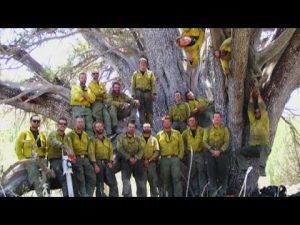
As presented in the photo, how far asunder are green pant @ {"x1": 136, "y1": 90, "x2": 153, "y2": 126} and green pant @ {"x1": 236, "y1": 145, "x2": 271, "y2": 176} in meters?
1.66

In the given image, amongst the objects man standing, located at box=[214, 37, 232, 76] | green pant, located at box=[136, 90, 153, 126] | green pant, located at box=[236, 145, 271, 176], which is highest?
man standing, located at box=[214, 37, 232, 76]

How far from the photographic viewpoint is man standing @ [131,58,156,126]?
41.2 ft

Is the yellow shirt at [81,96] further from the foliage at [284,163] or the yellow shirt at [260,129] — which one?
the foliage at [284,163]

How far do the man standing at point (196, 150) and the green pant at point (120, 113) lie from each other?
1.26 m

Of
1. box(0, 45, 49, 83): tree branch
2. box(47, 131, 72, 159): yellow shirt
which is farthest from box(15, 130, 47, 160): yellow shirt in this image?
box(0, 45, 49, 83): tree branch

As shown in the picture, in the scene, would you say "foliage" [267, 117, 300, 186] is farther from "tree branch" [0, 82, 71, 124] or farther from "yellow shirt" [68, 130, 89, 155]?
"yellow shirt" [68, 130, 89, 155]

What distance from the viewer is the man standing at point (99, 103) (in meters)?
12.1

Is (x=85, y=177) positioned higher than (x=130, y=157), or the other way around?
(x=130, y=157)

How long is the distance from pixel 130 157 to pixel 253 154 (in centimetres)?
203

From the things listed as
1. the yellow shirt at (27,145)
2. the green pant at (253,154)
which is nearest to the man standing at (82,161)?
the yellow shirt at (27,145)

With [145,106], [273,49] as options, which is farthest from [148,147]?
[273,49]

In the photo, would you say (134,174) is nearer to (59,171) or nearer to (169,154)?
(169,154)

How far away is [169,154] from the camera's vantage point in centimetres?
1152
